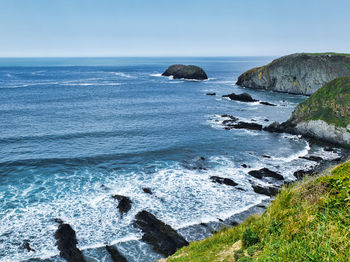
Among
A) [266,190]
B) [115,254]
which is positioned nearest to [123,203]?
[115,254]

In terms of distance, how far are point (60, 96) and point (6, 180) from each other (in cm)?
5942

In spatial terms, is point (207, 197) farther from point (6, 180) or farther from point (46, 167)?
point (6, 180)

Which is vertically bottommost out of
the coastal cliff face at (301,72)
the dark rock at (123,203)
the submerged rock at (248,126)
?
the dark rock at (123,203)

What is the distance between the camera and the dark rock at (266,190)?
25.6m

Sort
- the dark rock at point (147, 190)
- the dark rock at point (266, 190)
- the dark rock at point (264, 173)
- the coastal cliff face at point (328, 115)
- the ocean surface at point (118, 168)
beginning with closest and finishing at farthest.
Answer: the ocean surface at point (118, 168) < the dark rock at point (266, 190) < the dark rock at point (147, 190) < the dark rock at point (264, 173) < the coastal cliff face at point (328, 115)

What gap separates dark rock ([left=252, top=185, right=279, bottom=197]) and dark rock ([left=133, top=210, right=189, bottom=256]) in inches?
429

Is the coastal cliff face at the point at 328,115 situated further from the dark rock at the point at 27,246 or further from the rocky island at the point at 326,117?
the dark rock at the point at 27,246

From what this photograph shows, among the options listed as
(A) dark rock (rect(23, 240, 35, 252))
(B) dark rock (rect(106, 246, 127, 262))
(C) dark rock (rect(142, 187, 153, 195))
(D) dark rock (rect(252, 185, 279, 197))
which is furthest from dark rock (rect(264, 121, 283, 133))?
(A) dark rock (rect(23, 240, 35, 252))

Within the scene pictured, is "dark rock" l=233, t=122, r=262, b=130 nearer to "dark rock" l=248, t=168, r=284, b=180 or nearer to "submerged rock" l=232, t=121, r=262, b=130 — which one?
"submerged rock" l=232, t=121, r=262, b=130

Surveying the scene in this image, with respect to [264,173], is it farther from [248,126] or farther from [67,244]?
[67,244]

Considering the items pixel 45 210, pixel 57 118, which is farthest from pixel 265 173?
pixel 57 118

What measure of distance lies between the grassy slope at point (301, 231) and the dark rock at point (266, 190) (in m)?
14.3

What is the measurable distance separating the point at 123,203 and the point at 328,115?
36.5m

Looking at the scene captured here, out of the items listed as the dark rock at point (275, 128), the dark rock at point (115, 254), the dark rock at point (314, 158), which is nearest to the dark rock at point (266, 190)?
the dark rock at point (314, 158)
